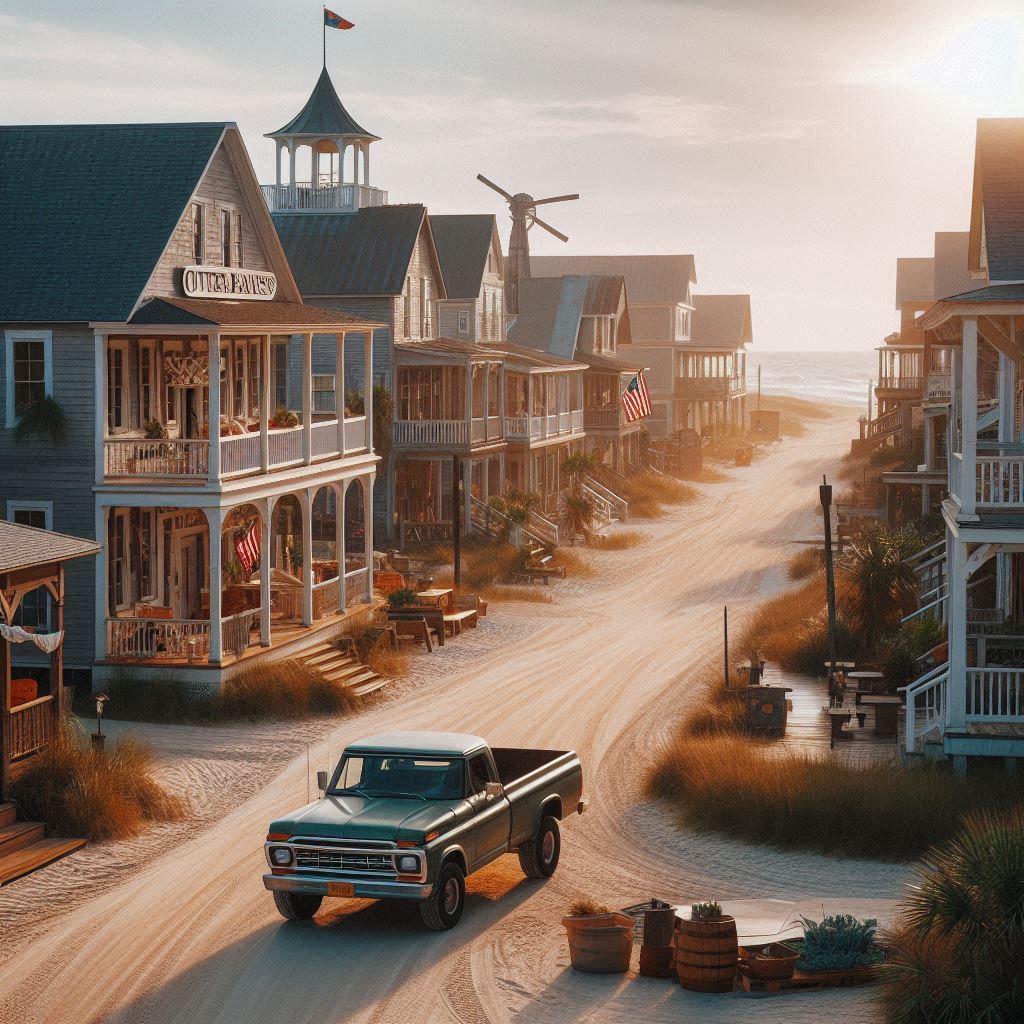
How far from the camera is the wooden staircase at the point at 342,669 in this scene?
102 ft

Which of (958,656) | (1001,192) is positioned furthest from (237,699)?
(1001,192)

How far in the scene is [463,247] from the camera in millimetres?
60719

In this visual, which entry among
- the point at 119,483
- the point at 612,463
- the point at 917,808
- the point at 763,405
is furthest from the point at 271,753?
the point at 763,405

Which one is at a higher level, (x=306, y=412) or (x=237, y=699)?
(x=306, y=412)

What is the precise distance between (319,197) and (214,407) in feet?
85.7

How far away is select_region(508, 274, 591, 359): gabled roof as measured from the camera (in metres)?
71.4

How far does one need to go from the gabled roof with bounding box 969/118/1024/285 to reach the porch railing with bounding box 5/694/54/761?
15.3 metres

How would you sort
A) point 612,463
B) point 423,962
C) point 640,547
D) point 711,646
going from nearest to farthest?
point 423,962 → point 711,646 → point 640,547 → point 612,463

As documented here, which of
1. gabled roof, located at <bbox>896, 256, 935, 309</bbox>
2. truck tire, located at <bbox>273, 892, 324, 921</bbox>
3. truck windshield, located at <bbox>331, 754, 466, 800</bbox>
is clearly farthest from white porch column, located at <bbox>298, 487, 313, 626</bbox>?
gabled roof, located at <bbox>896, 256, 935, 309</bbox>

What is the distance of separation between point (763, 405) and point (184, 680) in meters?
159

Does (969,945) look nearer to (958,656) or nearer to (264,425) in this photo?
(958,656)

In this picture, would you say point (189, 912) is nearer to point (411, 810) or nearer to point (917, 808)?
point (411, 810)

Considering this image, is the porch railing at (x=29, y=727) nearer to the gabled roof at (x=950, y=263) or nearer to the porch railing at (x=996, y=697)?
the porch railing at (x=996, y=697)

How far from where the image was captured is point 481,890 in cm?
1914
